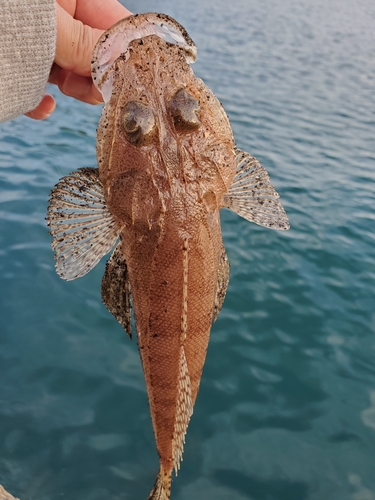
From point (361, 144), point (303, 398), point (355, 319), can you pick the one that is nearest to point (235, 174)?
point (303, 398)

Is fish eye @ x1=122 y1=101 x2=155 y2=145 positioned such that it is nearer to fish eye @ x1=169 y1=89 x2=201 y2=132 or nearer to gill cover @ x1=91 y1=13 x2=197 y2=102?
fish eye @ x1=169 y1=89 x2=201 y2=132

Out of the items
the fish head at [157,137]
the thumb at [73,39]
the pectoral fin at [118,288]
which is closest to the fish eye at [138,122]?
the fish head at [157,137]

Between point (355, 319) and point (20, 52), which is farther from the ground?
point (20, 52)

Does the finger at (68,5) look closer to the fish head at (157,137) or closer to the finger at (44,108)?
the finger at (44,108)

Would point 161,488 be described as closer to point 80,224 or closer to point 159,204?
point 80,224

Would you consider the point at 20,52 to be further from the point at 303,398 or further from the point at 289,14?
the point at 289,14

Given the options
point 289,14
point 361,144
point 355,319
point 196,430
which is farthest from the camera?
point 289,14

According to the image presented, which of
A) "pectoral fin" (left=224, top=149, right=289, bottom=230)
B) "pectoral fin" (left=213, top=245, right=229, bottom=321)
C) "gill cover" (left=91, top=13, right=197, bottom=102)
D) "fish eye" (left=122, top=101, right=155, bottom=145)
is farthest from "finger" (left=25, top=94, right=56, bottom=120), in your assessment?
"pectoral fin" (left=213, top=245, right=229, bottom=321)
